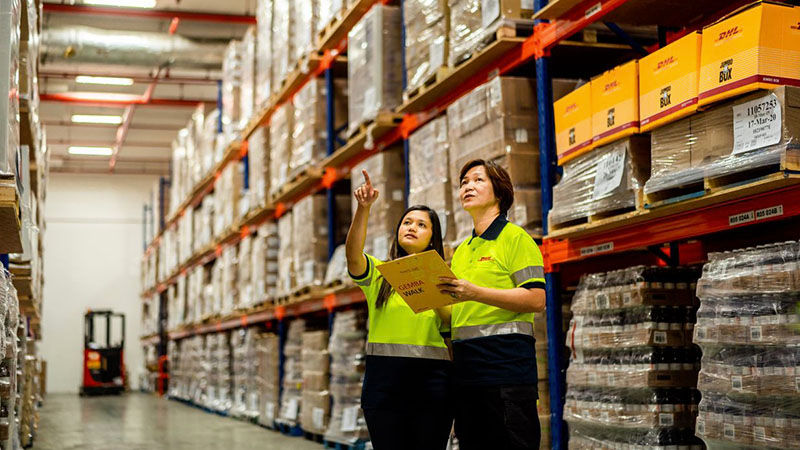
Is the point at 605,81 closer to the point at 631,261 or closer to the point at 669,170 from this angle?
the point at 669,170

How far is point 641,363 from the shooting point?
4.12 metres

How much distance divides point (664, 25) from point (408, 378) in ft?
8.39

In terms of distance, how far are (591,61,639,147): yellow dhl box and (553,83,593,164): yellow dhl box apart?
0.05m

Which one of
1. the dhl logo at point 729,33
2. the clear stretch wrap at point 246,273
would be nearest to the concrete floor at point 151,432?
the clear stretch wrap at point 246,273

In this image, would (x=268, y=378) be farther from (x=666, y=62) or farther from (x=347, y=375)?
(x=666, y=62)

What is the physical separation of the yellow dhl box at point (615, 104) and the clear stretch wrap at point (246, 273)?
7.14 metres

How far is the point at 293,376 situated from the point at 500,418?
6.54 metres

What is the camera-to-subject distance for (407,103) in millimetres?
6496

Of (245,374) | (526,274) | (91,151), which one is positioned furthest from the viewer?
(91,151)

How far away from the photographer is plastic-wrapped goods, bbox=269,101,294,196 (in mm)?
9438

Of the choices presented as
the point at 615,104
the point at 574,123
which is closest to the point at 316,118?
the point at 574,123

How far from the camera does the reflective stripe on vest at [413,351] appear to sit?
12.3 feet

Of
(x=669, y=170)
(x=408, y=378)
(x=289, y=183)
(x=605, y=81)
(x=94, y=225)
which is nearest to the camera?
(x=408, y=378)

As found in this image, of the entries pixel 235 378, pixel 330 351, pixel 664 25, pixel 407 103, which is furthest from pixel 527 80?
pixel 235 378
